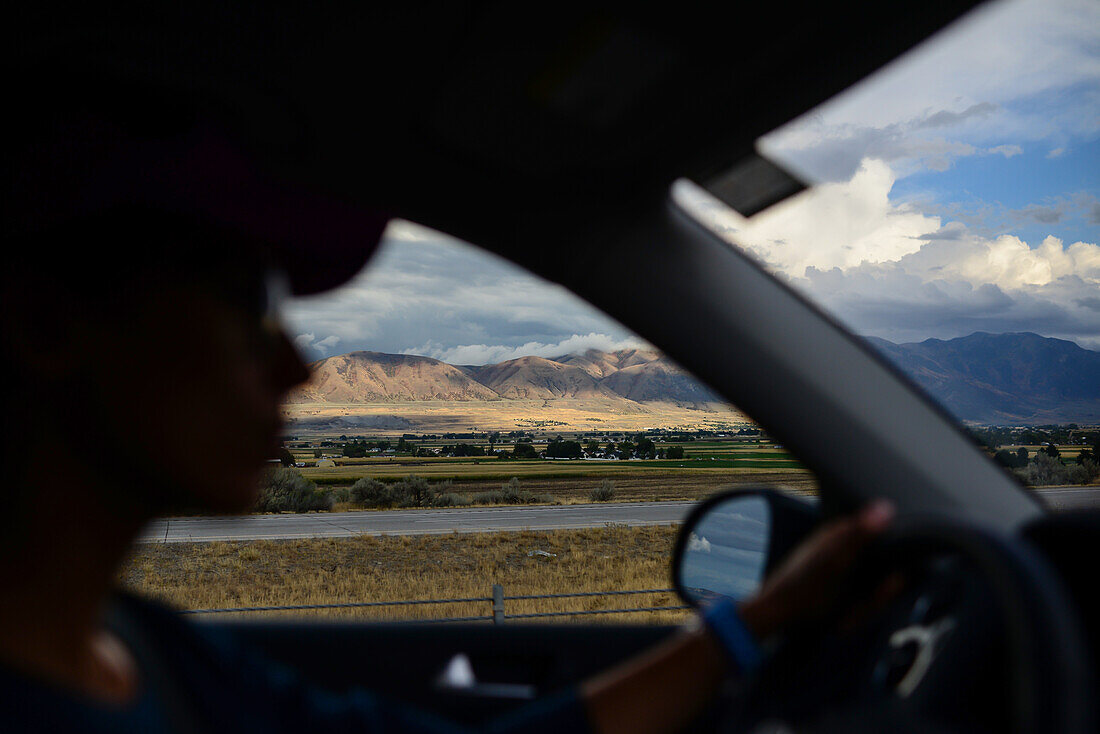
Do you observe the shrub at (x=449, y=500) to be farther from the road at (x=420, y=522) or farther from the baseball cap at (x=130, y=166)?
the baseball cap at (x=130, y=166)

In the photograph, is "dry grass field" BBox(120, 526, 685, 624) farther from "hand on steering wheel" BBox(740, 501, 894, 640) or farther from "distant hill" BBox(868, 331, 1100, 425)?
"hand on steering wheel" BBox(740, 501, 894, 640)

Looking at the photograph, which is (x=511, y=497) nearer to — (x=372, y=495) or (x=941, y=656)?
(x=372, y=495)

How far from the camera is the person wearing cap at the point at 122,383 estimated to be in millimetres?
897

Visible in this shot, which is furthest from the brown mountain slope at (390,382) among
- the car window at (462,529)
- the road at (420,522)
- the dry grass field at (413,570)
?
the dry grass field at (413,570)

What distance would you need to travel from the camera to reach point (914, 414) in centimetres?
169

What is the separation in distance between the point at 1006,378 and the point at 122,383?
2.33 meters

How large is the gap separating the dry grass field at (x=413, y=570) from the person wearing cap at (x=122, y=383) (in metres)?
14.1

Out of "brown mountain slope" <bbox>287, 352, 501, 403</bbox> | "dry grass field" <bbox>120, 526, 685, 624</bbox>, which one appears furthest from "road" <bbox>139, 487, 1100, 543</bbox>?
"brown mountain slope" <bbox>287, 352, 501, 403</bbox>

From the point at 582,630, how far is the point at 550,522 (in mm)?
37965

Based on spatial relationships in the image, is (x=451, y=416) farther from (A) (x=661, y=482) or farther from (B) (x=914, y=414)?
(B) (x=914, y=414)

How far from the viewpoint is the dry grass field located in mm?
18578

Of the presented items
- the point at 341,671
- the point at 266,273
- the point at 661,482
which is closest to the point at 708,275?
the point at 266,273

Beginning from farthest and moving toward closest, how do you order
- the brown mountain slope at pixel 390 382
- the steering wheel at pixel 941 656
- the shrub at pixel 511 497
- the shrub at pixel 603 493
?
the brown mountain slope at pixel 390 382 < the shrub at pixel 511 497 < the shrub at pixel 603 493 < the steering wheel at pixel 941 656

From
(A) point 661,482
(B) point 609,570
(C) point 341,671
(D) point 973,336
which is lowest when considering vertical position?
(A) point 661,482
